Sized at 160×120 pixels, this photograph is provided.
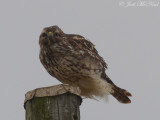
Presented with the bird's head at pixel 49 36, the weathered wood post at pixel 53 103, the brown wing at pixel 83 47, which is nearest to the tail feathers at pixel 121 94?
the brown wing at pixel 83 47

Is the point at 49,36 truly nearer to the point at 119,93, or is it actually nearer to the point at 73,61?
the point at 73,61

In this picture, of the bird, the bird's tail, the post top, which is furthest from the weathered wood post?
the bird's tail

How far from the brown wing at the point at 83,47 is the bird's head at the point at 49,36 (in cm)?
22

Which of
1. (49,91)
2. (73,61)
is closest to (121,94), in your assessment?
(73,61)

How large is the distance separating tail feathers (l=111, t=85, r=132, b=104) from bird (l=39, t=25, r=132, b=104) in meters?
0.40

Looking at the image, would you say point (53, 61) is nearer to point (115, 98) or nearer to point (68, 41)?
point (68, 41)

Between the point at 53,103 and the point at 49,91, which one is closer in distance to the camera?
the point at 53,103

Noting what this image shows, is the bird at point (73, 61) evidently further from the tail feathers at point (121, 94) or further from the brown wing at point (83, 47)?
the tail feathers at point (121, 94)

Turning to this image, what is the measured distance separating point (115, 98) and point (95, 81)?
105 cm

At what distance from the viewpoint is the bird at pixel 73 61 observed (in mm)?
5941

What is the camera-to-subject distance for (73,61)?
594 centimetres

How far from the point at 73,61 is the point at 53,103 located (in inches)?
105

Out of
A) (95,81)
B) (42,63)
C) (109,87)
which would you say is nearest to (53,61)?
(42,63)

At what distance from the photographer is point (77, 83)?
20.0 ft
